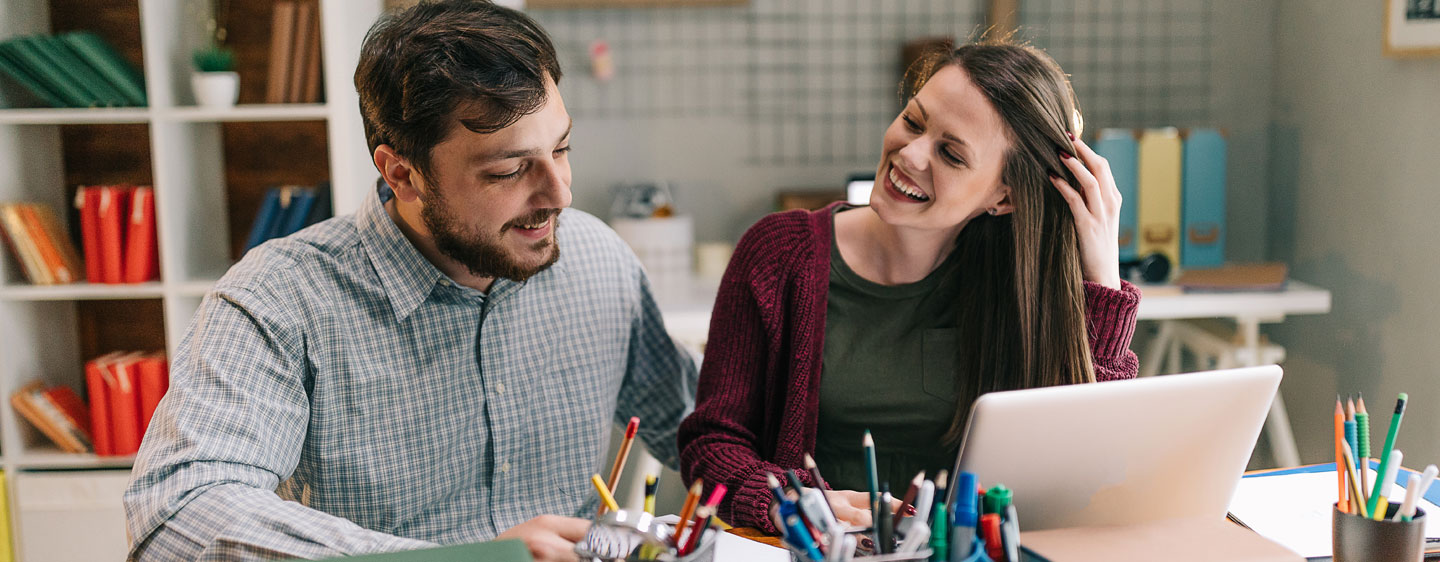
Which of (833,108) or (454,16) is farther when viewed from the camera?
(833,108)

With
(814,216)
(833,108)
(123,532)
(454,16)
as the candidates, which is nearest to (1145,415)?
(814,216)

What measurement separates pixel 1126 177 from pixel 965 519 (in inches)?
72.6

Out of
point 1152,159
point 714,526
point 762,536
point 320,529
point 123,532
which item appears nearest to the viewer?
point 714,526

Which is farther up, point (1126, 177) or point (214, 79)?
point (214, 79)

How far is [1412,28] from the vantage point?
194 centimetres

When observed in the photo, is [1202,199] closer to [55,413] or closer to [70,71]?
[70,71]

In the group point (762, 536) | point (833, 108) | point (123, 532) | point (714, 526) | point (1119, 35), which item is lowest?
point (123, 532)

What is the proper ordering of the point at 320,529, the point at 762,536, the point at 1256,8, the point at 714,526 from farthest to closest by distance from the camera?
the point at 1256,8 → the point at 762,536 → the point at 320,529 → the point at 714,526

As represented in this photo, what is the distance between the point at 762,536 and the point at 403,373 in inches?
18.6

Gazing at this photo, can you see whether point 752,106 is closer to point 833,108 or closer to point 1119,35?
point 833,108

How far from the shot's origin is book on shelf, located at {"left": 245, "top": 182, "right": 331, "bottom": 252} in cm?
210

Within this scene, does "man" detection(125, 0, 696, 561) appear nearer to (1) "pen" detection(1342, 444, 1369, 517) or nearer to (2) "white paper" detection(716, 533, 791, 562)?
(2) "white paper" detection(716, 533, 791, 562)

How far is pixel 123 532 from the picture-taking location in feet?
7.00

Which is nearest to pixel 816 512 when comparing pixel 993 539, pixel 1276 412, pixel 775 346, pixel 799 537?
pixel 799 537
